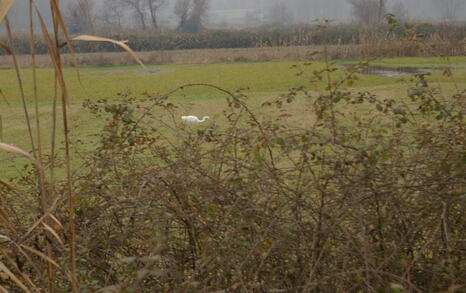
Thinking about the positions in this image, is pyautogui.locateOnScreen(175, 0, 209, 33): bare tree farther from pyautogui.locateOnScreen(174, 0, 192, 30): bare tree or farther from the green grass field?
the green grass field

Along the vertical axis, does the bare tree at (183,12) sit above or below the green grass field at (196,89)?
above

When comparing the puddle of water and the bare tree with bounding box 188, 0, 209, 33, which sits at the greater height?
the bare tree with bounding box 188, 0, 209, 33

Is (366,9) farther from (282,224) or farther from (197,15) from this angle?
(282,224)

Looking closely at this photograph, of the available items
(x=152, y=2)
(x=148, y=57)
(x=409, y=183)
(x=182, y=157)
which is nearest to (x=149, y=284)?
(x=182, y=157)

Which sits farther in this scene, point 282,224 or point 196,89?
point 196,89

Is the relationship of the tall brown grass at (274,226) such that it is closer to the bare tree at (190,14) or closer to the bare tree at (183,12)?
the bare tree at (190,14)

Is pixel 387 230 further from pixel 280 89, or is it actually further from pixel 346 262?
pixel 280 89

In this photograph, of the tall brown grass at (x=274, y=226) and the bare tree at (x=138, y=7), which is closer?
the tall brown grass at (x=274, y=226)

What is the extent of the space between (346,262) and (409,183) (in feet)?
1.73

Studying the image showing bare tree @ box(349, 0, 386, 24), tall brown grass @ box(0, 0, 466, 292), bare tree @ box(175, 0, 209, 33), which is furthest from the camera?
bare tree @ box(175, 0, 209, 33)

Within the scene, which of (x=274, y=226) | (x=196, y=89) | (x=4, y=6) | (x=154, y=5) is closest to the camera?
(x=4, y=6)

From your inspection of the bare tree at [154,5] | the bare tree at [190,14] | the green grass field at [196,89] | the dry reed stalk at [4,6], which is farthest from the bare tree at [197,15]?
the dry reed stalk at [4,6]

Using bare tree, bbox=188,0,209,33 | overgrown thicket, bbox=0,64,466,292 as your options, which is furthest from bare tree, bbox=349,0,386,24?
overgrown thicket, bbox=0,64,466,292

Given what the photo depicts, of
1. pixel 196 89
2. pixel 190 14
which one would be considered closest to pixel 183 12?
pixel 190 14
